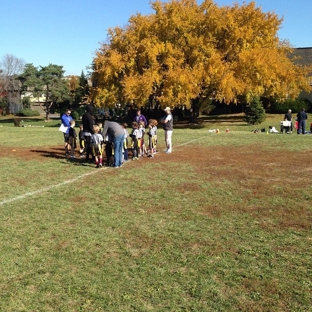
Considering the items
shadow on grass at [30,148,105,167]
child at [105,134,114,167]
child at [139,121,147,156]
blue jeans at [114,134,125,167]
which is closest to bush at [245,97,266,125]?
child at [139,121,147,156]

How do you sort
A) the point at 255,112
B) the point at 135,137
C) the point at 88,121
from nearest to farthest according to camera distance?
the point at 88,121 < the point at 135,137 < the point at 255,112

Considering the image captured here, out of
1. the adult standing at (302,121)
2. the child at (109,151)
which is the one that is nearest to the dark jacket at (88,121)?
the child at (109,151)

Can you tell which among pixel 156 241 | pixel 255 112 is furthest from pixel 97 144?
pixel 255 112

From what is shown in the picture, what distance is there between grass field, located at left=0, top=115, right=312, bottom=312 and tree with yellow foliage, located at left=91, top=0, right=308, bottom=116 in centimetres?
2038

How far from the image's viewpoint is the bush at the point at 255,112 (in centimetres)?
3325

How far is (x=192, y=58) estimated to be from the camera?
3222 cm

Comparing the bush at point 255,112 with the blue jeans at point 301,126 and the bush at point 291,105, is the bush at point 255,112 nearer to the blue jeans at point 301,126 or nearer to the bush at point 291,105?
the blue jeans at point 301,126

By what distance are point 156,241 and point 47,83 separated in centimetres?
5863

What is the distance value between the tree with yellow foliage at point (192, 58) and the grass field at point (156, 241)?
20.4m

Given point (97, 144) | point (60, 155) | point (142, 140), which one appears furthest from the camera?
point (60, 155)

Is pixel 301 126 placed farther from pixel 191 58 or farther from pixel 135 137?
pixel 135 137

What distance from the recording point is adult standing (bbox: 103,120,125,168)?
1205cm

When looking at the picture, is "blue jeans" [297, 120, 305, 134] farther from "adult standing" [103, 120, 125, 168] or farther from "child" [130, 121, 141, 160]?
"adult standing" [103, 120, 125, 168]

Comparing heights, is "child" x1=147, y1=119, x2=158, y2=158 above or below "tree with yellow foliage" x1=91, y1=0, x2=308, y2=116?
below
